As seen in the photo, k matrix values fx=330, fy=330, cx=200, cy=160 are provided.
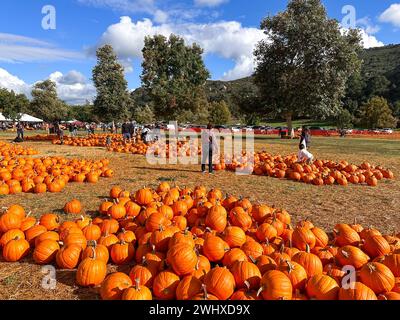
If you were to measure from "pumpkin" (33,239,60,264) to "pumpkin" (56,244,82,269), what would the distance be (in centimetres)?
22

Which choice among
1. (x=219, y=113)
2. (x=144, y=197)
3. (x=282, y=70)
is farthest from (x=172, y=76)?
(x=219, y=113)

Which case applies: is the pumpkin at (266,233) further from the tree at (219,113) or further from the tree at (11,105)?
the tree at (219,113)

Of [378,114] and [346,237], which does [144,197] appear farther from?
[378,114]

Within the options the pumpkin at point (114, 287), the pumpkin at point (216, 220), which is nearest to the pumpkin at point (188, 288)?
the pumpkin at point (114, 287)

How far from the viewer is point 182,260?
411 centimetres

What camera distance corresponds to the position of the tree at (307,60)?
3841 centimetres

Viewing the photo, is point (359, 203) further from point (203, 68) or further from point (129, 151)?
point (203, 68)

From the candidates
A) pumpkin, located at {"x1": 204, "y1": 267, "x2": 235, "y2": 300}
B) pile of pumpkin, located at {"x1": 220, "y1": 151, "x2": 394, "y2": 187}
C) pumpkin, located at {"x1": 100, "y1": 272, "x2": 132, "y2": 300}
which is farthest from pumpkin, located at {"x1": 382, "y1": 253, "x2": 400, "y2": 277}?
pile of pumpkin, located at {"x1": 220, "y1": 151, "x2": 394, "y2": 187}

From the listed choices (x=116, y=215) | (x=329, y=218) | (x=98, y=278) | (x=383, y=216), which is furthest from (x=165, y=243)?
(x=383, y=216)

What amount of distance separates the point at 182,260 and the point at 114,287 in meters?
0.86

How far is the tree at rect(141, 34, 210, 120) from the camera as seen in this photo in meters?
36.6

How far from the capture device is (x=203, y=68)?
39.6 meters

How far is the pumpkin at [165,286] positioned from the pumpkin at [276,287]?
100 cm
